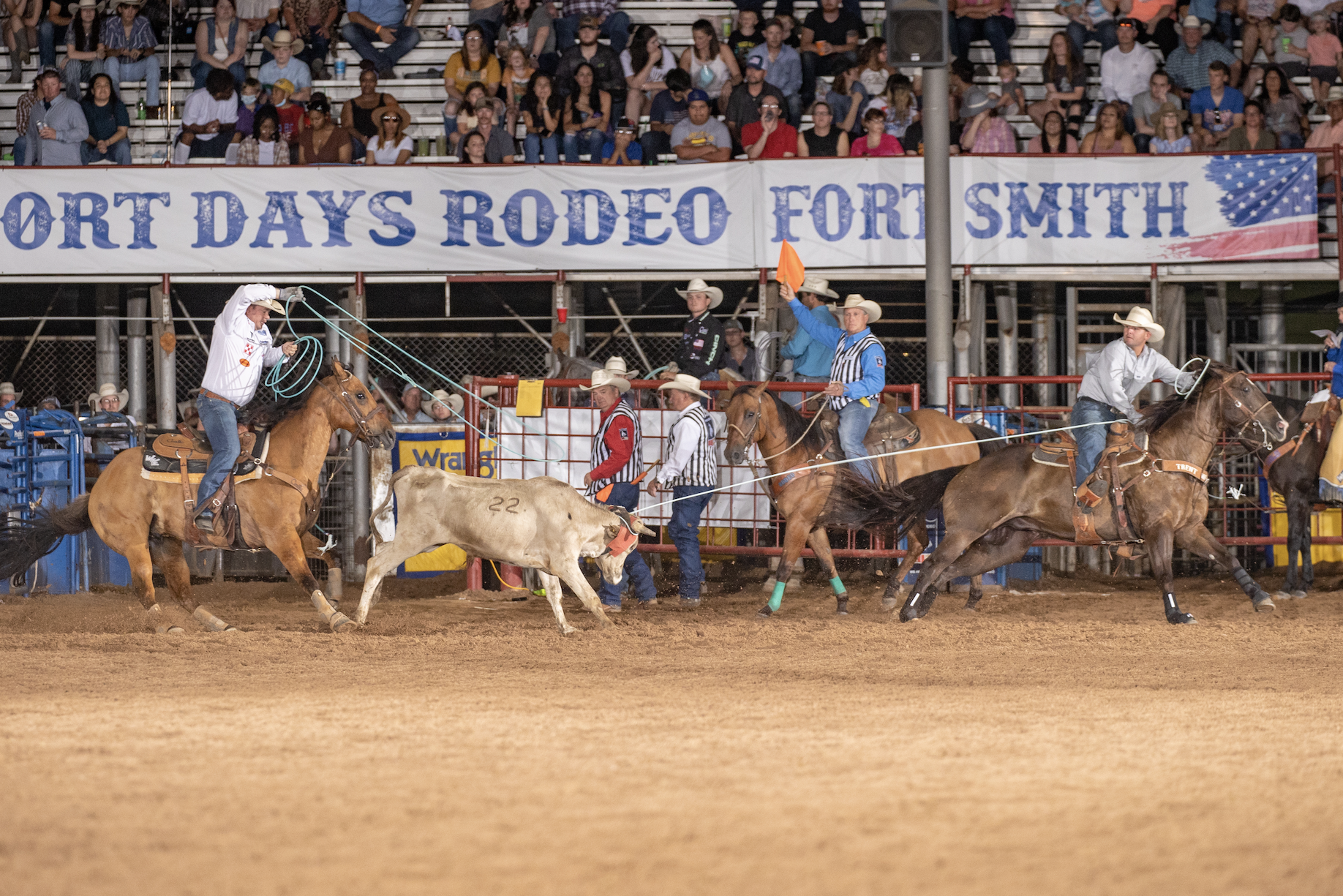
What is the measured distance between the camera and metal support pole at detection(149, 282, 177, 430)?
45.6ft

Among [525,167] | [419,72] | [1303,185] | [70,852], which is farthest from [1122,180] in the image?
[70,852]

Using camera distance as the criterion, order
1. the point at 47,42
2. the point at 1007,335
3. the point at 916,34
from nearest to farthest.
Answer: the point at 916,34, the point at 1007,335, the point at 47,42

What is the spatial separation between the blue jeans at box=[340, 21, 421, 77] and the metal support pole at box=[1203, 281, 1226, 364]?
31.7ft

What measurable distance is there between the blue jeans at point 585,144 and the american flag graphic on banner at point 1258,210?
606cm

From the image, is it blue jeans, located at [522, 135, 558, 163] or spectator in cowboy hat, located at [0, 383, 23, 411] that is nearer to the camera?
spectator in cowboy hat, located at [0, 383, 23, 411]

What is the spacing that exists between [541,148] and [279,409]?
6293mm

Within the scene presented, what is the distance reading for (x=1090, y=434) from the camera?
10211mm

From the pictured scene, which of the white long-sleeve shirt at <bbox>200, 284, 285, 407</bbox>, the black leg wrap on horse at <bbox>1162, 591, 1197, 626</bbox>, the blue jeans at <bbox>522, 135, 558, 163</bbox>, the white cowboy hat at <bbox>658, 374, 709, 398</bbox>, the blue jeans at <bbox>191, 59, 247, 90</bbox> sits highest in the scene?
the blue jeans at <bbox>191, 59, 247, 90</bbox>

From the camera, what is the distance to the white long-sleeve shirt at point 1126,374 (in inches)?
398

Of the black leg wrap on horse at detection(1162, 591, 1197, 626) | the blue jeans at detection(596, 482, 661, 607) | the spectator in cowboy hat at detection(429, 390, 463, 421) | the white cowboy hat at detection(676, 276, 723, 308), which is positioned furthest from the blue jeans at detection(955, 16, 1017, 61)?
the black leg wrap on horse at detection(1162, 591, 1197, 626)

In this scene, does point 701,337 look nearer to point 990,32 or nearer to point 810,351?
point 810,351

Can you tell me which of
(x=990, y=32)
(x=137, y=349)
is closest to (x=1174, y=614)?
(x=990, y=32)

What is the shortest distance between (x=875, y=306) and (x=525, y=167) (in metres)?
4.12

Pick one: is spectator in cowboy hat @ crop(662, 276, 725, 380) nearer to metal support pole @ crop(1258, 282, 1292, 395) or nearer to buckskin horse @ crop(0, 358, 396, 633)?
buckskin horse @ crop(0, 358, 396, 633)
